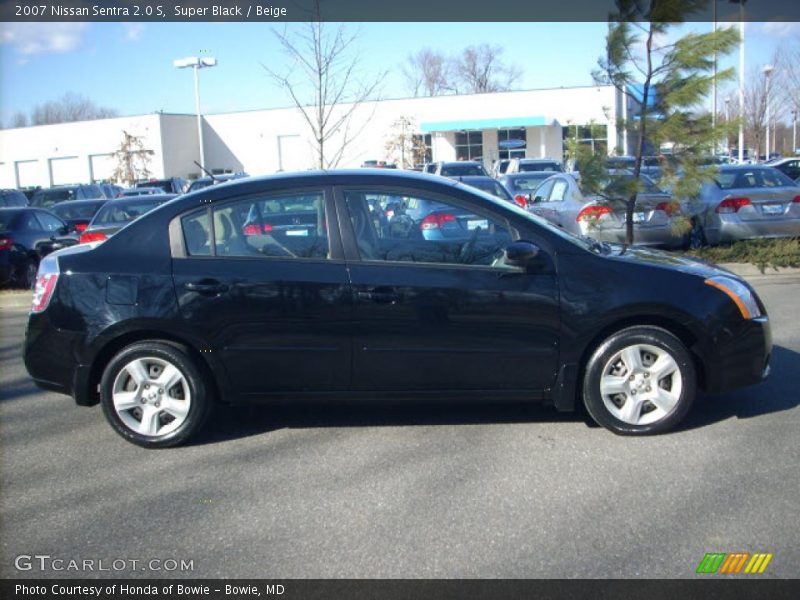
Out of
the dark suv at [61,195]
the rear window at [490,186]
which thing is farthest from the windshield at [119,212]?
the dark suv at [61,195]

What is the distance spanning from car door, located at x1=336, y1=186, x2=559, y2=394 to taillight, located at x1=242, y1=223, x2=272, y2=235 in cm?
48

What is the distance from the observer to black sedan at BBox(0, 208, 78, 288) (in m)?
12.6

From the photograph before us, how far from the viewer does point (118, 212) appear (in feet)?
42.6

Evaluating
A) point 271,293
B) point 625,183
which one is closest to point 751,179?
point 625,183

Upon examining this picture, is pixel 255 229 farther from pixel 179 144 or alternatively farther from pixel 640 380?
pixel 179 144

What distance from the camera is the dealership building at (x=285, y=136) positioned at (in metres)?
48.2

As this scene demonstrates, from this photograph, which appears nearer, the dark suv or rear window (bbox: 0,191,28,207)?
rear window (bbox: 0,191,28,207)

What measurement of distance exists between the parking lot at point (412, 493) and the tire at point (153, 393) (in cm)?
15

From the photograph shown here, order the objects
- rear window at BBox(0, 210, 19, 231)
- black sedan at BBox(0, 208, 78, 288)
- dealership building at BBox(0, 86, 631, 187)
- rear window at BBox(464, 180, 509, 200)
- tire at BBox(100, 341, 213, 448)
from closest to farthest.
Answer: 1. tire at BBox(100, 341, 213, 448)
2. black sedan at BBox(0, 208, 78, 288)
3. rear window at BBox(0, 210, 19, 231)
4. rear window at BBox(464, 180, 509, 200)
5. dealership building at BBox(0, 86, 631, 187)

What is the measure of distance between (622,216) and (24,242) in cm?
950

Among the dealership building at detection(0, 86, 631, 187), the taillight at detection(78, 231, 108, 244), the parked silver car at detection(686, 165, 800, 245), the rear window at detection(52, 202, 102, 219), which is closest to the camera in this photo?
the taillight at detection(78, 231, 108, 244)

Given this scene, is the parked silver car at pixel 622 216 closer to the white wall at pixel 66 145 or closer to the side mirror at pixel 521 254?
the side mirror at pixel 521 254

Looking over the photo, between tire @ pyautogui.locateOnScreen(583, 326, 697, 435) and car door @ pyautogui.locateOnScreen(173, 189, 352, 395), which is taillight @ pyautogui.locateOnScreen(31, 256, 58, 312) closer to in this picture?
car door @ pyautogui.locateOnScreen(173, 189, 352, 395)

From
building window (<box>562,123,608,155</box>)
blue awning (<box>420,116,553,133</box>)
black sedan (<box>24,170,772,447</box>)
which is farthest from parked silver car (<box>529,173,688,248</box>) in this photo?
blue awning (<box>420,116,553,133</box>)
